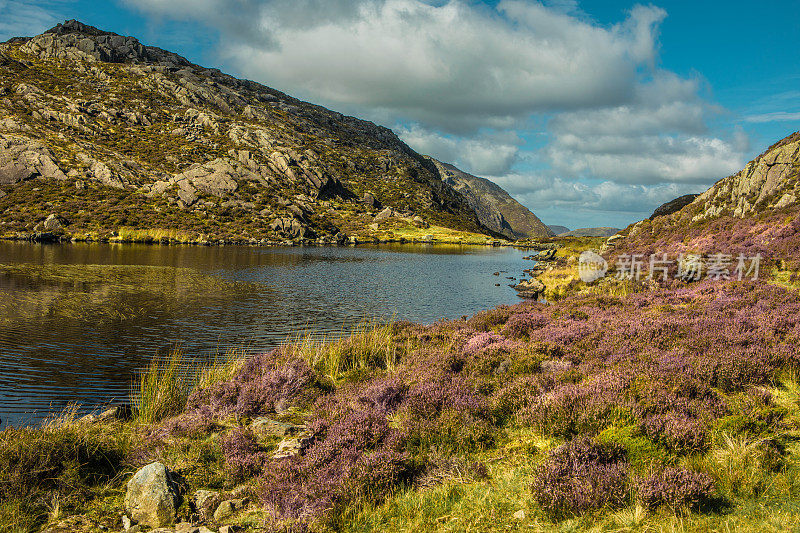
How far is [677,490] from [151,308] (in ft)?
100

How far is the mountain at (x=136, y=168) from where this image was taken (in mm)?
96750

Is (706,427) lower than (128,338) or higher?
higher

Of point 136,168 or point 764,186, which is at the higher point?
point 136,168

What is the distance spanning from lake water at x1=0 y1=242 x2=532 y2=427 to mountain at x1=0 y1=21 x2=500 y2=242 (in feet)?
127

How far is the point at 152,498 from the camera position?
6520 mm

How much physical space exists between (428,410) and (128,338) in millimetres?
18953

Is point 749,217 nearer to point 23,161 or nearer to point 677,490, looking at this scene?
point 677,490

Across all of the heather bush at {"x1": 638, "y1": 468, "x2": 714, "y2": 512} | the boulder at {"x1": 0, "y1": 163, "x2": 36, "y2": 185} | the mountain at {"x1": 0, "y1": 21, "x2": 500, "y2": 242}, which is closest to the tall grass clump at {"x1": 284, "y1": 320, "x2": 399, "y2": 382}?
the heather bush at {"x1": 638, "y1": 468, "x2": 714, "y2": 512}

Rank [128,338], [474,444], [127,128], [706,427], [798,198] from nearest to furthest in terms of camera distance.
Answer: [706,427] → [474,444] → [128,338] → [798,198] → [127,128]

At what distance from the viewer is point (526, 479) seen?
21.2 ft

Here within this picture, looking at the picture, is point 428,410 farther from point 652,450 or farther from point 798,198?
point 798,198

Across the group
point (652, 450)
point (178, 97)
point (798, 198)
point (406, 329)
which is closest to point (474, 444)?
point (652, 450)
